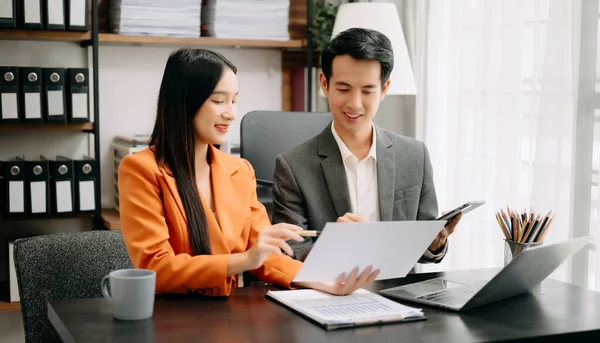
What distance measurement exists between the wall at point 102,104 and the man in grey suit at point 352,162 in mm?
1715

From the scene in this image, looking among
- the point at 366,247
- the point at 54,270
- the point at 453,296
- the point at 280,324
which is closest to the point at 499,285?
the point at 453,296

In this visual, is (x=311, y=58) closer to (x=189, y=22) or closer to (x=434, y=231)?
(x=189, y=22)

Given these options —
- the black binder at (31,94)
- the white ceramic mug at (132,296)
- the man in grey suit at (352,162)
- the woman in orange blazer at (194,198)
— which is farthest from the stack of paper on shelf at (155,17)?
the white ceramic mug at (132,296)

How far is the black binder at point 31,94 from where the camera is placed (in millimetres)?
3051

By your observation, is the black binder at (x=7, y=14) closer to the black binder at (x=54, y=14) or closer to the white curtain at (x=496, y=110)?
the black binder at (x=54, y=14)

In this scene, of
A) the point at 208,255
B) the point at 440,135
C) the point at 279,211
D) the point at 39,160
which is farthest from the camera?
the point at 39,160

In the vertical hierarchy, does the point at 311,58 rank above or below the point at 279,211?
above

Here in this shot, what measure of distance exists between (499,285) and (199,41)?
2314 millimetres

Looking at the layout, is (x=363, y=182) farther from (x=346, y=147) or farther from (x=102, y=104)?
(x=102, y=104)

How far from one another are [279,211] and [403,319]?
664mm

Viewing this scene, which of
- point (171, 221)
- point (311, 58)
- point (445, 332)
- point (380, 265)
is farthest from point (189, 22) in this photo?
point (445, 332)

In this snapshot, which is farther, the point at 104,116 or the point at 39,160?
the point at 104,116

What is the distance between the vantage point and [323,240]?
1230 mm

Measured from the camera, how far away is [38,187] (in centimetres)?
312
